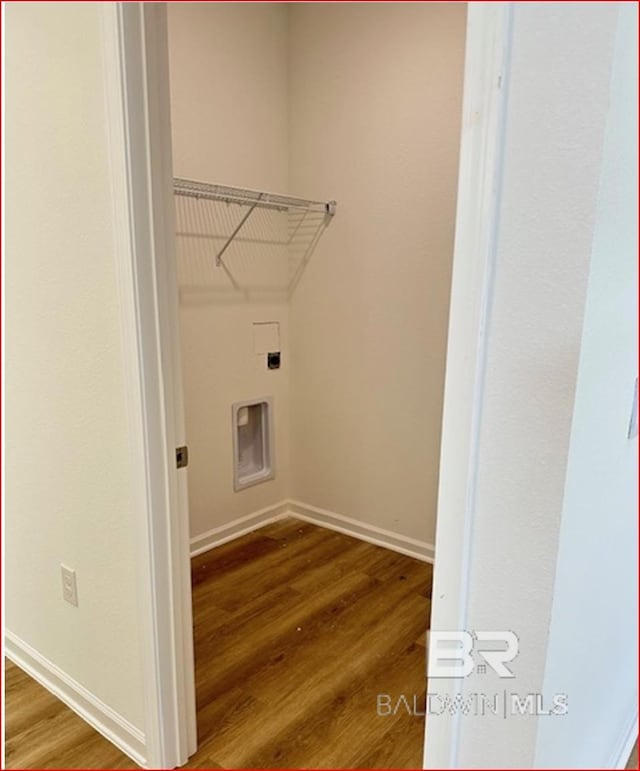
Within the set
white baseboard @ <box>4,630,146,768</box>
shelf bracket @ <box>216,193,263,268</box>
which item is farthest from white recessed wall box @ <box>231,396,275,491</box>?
white baseboard @ <box>4,630,146,768</box>

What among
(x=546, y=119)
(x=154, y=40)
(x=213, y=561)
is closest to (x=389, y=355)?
(x=213, y=561)

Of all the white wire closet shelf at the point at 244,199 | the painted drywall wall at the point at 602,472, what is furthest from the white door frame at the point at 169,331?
the white wire closet shelf at the point at 244,199

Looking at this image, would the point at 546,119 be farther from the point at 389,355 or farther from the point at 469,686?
the point at 389,355

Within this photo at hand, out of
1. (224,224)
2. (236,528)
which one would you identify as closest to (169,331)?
(224,224)

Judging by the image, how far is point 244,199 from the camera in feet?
8.64

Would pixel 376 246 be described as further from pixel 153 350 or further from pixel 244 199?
pixel 153 350

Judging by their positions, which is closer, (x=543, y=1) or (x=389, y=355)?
(x=543, y=1)

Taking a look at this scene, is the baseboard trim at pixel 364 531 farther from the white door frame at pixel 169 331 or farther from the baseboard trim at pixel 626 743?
the white door frame at pixel 169 331

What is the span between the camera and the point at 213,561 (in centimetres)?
264

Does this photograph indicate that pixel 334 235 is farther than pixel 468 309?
Yes

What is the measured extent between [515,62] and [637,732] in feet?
6.19

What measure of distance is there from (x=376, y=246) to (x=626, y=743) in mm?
2085

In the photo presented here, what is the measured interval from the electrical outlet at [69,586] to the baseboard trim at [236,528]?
1.02 m

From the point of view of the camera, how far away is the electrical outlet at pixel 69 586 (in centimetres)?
162
